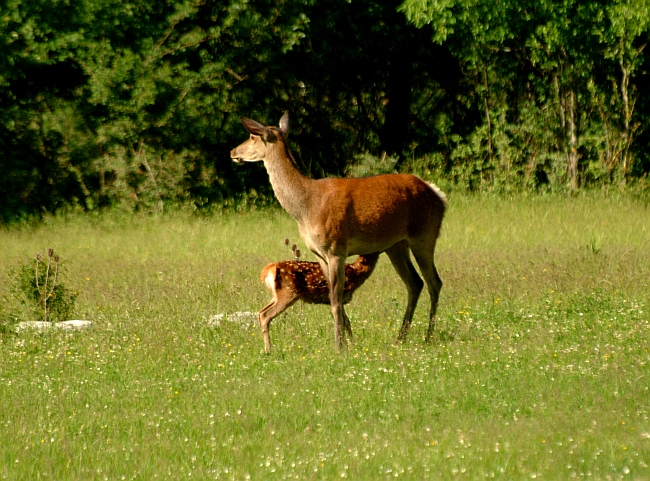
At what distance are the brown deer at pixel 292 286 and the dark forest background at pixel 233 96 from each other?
10523 millimetres

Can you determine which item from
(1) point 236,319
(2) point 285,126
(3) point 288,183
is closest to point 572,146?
(2) point 285,126

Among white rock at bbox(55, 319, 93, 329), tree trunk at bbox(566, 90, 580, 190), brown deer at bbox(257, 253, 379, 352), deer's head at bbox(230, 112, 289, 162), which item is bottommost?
tree trunk at bbox(566, 90, 580, 190)

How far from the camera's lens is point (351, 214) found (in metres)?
9.76

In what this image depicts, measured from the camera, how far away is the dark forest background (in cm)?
2000

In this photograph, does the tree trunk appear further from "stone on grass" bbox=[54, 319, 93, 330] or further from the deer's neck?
"stone on grass" bbox=[54, 319, 93, 330]

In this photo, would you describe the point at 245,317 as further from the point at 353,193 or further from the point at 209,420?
the point at 209,420

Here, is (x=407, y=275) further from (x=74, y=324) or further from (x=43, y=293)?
(x=43, y=293)

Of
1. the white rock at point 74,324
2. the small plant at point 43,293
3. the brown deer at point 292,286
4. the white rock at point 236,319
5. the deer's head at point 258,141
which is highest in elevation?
the deer's head at point 258,141

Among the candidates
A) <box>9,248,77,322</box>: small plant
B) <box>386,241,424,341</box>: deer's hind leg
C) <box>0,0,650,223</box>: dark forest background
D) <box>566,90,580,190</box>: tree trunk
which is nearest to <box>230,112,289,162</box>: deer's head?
<box>386,241,424,341</box>: deer's hind leg

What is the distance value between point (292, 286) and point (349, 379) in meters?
1.71

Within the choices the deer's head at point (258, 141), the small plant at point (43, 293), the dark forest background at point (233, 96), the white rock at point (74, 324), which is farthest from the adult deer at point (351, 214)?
the dark forest background at point (233, 96)

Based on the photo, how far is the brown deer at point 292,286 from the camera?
31.4ft

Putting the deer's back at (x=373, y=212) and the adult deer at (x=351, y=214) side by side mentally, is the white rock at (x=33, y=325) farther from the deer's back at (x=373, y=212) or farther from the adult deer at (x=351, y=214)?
the deer's back at (x=373, y=212)

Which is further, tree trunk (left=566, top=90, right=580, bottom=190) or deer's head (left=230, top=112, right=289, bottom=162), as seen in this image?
tree trunk (left=566, top=90, right=580, bottom=190)
